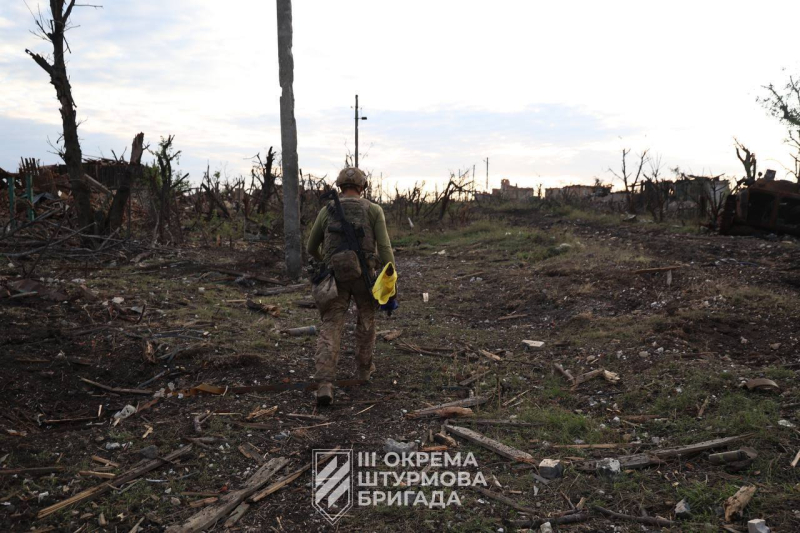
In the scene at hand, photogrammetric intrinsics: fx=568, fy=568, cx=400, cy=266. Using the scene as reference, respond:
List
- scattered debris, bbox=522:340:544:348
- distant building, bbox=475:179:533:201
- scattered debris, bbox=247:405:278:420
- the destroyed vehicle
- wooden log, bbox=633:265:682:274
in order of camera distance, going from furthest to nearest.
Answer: distant building, bbox=475:179:533:201 → the destroyed vehicle → wooden log, bbox=633:265:682:274 → scattered debris, bbox=522:340:544:348 → scattered debris, bbox=247:405:278:420

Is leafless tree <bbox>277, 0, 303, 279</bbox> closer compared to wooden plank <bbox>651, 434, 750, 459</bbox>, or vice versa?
wooden plank <bbox>651, 434, 750, 459</bbox>

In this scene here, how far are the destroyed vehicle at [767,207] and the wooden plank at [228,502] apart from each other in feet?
43.8

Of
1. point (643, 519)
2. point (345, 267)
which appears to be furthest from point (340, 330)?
point (643, 519)

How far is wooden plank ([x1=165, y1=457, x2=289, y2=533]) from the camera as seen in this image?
121 inches

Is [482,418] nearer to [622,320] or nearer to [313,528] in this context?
[313,528]

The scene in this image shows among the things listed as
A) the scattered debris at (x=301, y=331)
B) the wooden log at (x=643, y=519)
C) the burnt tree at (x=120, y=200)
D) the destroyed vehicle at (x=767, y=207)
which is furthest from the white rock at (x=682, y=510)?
the destroyed vehicle at (x=767, y=207)

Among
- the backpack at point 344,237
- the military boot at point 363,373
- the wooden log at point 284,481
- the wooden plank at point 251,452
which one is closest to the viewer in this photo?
the wooden log at point 284,481

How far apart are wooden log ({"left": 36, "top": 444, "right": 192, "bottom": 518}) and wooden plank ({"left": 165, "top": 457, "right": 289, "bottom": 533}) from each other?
62cm

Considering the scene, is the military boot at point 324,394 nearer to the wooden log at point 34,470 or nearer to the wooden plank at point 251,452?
the wooden plank at point 251,452

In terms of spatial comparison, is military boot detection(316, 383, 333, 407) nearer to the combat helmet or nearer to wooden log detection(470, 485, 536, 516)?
wooden log detection(470, 485, 536, 516)

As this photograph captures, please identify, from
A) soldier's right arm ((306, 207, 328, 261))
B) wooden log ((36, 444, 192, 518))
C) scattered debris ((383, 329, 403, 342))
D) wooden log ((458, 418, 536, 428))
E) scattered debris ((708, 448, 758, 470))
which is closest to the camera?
wooden log ((36, 444, 192, 518))

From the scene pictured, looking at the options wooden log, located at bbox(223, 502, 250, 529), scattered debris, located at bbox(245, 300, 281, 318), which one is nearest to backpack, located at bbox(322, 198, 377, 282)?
wooden log, located at bbox(223, 502, 250, 529)

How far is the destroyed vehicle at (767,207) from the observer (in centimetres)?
1288

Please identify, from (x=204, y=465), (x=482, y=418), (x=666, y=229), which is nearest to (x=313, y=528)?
(x=204, y=465)
